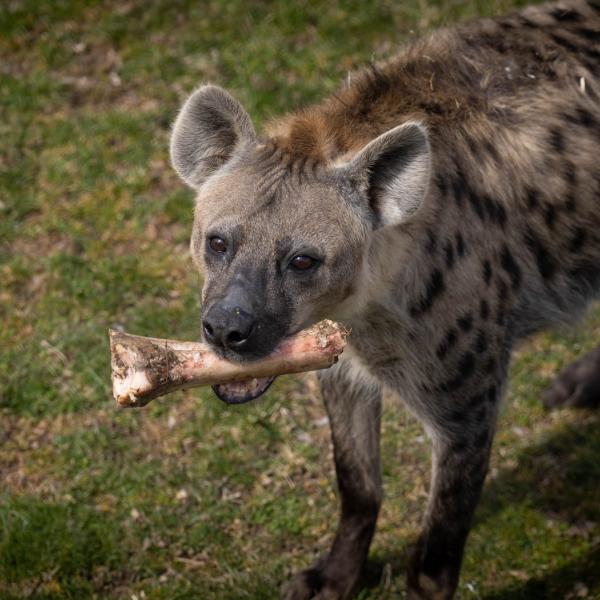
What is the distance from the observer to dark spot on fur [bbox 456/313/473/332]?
3.67 meters

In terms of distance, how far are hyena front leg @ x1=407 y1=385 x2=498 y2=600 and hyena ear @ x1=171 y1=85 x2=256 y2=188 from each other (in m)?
1.23

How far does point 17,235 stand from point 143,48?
1.74m

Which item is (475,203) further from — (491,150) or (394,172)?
(394,172)

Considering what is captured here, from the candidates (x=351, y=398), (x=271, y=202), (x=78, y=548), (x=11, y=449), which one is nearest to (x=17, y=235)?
(x=11, y=449)

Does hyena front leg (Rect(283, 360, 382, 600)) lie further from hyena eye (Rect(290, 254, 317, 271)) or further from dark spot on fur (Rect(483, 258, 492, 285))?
hyena eye (Rect(290, 254, 317, 271))

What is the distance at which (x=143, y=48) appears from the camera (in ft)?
22.8

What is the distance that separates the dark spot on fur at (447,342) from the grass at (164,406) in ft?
3.89

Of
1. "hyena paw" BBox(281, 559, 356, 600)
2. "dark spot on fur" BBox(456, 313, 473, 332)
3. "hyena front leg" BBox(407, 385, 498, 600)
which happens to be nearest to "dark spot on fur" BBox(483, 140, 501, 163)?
"dark spot on fur" BBox(456, 313, 473, 332)

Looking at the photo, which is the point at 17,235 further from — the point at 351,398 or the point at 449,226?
the point at 449,226

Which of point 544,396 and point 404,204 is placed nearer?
point 404,204

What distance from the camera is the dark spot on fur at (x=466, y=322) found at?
145 inches

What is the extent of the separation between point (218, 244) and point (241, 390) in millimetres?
473

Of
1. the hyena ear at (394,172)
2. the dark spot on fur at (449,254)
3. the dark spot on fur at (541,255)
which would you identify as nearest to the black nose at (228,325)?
the hyena ear at (394,172)

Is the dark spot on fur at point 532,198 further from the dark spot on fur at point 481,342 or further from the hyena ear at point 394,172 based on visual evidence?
the hyena ear at point 394,172
